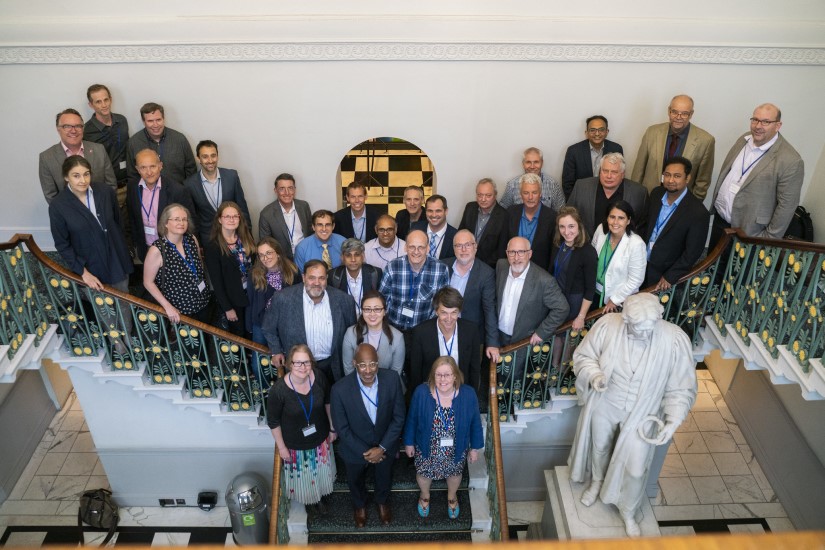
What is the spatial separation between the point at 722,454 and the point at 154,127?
27.0ft

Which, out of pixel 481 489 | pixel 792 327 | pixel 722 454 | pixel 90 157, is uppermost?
pixel 90 157

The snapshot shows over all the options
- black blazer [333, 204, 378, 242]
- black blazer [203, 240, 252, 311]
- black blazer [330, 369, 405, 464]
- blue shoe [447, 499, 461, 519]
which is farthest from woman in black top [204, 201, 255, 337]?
blue shoe [447, 499, 461, 519]

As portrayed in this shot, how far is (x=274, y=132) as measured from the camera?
25.4ft

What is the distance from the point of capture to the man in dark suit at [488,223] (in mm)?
6527

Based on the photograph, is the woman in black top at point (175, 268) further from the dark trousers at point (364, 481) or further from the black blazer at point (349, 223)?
the dark trousers at point (364, 481)

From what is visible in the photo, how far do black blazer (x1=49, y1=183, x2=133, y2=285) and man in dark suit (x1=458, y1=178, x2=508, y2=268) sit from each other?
3.40 metres

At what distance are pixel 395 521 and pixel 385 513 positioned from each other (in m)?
0.14

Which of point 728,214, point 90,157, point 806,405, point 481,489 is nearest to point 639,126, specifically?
point 728,214

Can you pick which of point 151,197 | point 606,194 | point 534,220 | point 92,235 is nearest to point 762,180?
point 606,194

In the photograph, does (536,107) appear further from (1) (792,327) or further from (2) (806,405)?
(2) (806,405)

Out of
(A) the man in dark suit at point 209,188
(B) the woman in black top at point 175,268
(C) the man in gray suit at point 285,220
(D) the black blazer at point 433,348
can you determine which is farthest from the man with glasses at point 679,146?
(B) the woman in black top at point 175,268

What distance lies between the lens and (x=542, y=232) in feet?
20.7

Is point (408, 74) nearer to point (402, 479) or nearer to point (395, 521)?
point (402, 479)

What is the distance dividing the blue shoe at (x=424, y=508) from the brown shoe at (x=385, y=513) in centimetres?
30
